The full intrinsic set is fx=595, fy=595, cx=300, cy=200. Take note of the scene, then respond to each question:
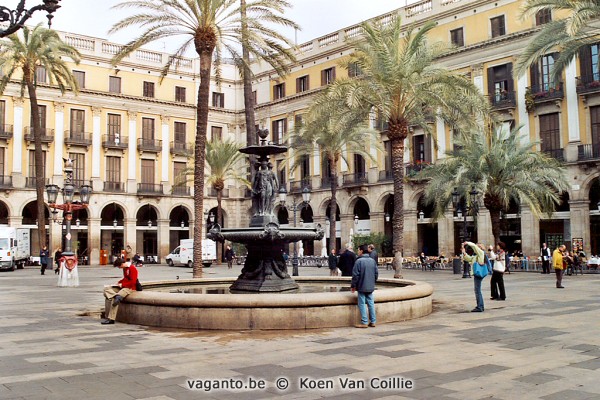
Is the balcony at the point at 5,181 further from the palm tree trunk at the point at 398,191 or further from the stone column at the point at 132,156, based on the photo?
the palm tree trunk at the point at 398,191

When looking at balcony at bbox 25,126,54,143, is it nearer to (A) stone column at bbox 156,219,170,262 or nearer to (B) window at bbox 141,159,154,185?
(B) window at bbox 141,159,154,185

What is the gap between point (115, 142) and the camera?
47812mm

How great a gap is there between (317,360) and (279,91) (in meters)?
45.7

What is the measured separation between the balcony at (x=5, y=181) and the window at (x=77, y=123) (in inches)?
229

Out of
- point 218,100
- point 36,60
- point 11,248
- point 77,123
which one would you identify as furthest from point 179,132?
point 11,248

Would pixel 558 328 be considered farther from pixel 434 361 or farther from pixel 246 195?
pixel 246 195

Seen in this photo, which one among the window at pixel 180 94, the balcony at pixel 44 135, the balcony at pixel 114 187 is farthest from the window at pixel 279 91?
the balcony at pixel 44 135

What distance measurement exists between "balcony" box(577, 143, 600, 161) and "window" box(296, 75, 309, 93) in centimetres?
2255

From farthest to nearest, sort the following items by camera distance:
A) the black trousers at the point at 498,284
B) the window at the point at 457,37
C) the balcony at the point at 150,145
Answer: the balcony at the point at 150,145
the window at the point at 457,37
the black trousers at the point at 498,284

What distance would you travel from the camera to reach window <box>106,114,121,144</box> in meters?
48.0

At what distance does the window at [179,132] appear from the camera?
2028 inches

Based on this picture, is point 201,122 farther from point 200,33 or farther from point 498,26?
point 498,26

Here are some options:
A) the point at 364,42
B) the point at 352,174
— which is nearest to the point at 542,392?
the point at 364,42

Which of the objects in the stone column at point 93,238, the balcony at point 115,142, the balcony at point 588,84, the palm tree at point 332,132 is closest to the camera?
the palm tree at point 332,132
